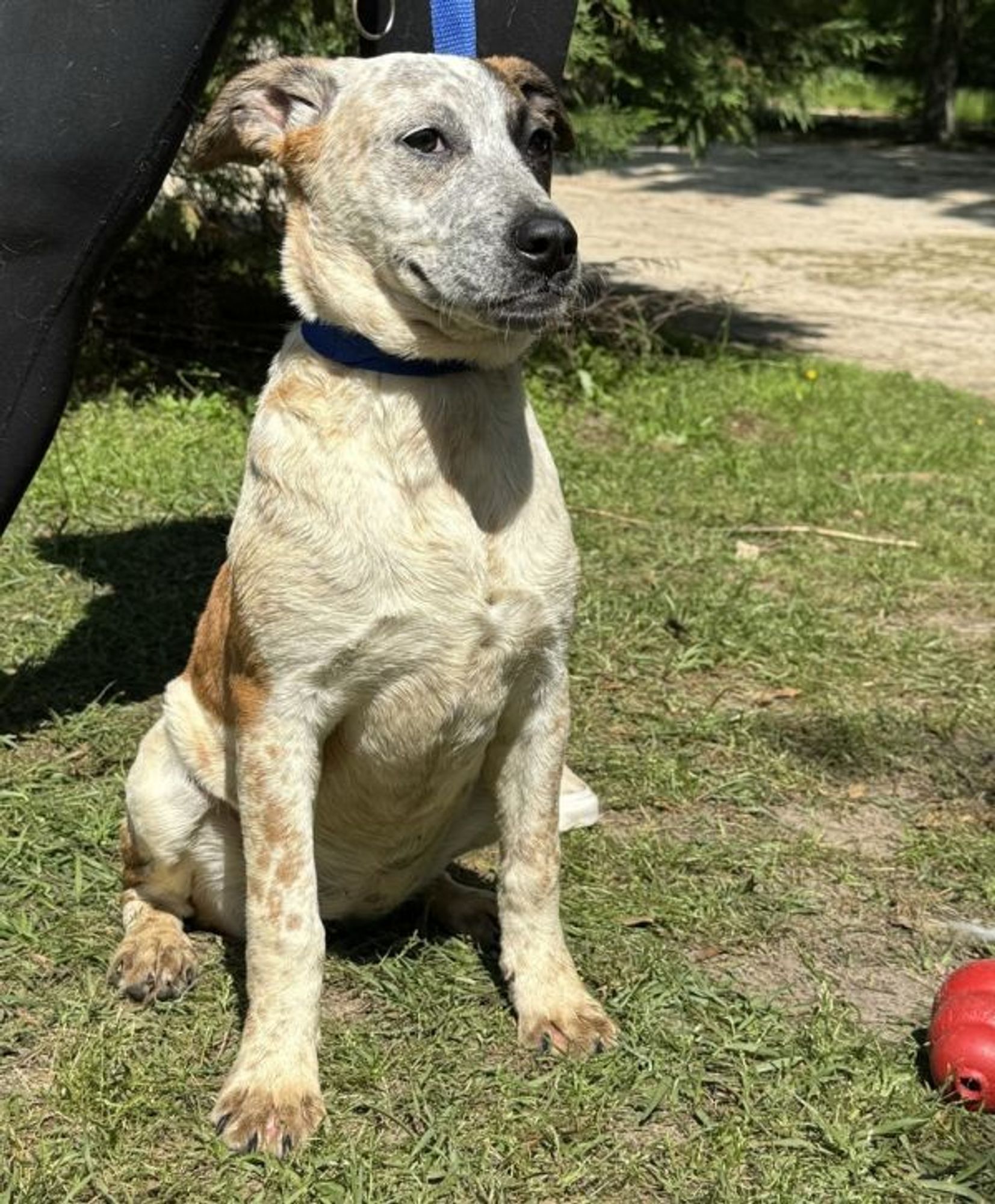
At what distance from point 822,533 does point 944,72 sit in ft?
75.5

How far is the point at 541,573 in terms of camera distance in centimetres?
270

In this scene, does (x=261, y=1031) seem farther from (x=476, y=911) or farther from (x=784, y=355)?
(x=784, y=355)

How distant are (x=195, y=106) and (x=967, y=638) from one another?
2.93 m

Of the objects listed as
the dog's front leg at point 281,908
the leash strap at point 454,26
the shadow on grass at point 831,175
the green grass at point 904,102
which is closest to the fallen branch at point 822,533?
the leash strap at point 454,26

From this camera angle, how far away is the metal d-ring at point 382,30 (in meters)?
3.46

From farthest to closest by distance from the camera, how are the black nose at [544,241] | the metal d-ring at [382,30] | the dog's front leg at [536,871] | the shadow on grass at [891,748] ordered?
the shadow on grass at [891,748] → the metal d-ring at [382,30] → the dog's front leg at [536,871] → the black nose at [544,241]

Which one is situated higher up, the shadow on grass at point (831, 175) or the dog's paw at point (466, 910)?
the dog's paw at point (466, 910)

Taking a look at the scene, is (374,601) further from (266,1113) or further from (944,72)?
(944,72)

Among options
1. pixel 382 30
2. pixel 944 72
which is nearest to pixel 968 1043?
pixel 382 30

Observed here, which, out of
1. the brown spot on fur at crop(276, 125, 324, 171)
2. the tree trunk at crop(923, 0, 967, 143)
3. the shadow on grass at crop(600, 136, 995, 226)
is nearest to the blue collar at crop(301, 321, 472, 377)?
the brown spot on fur at crop(276, 125, 324, 171)

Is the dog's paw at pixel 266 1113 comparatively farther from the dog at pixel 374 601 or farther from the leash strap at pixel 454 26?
the leash strap at pixel 454 26

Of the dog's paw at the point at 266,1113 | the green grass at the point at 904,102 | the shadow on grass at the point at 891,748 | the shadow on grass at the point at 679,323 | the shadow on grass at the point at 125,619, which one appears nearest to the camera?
the dog's paw at the point at 266,1113

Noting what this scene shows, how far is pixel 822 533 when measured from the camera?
5891 mm

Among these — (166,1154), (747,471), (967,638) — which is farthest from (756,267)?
(166,1154)
